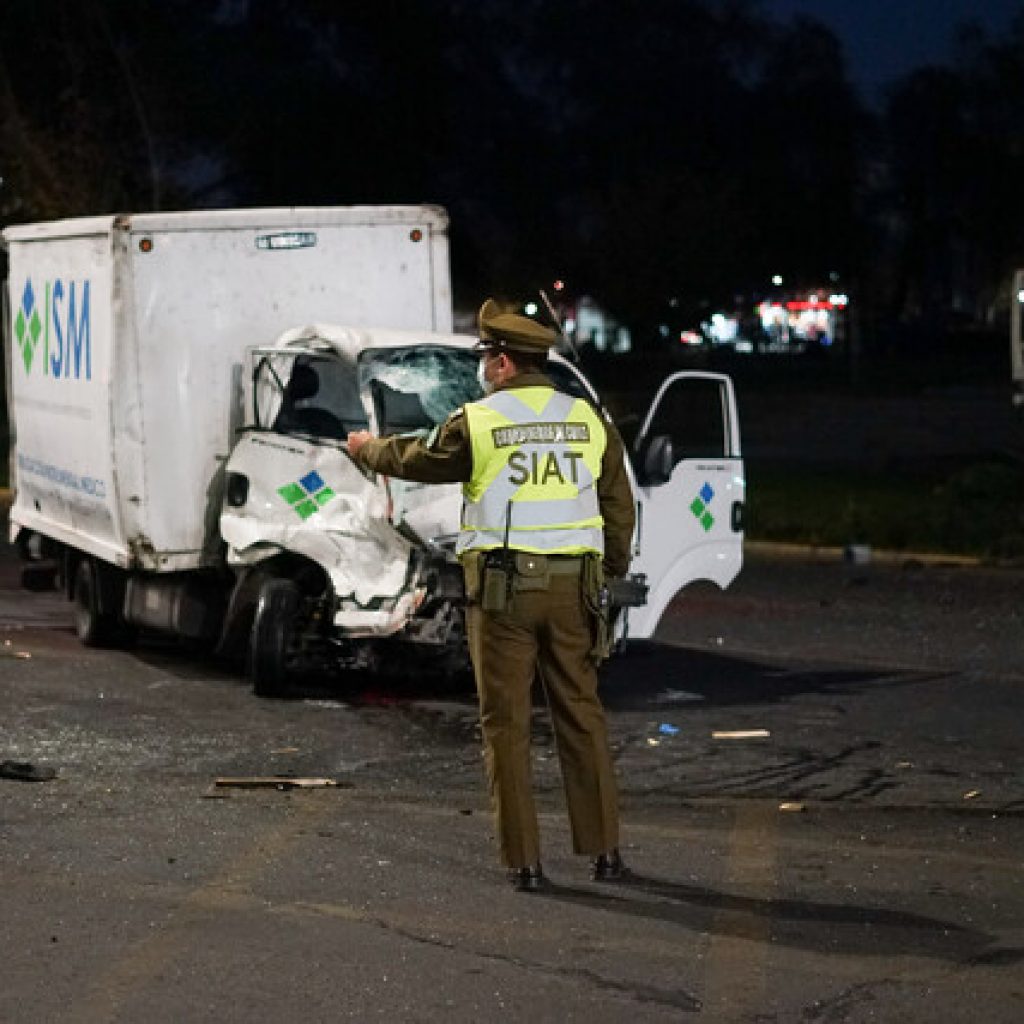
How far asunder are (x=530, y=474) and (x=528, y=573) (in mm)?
308

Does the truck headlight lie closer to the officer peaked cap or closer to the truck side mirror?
the truck side mirror

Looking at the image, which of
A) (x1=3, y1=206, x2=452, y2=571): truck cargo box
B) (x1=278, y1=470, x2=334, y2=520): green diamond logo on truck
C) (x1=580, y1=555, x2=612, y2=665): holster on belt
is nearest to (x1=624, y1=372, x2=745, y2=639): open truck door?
(x1=278, y1=470, x2=334, y2=520): green diamond logo on truck

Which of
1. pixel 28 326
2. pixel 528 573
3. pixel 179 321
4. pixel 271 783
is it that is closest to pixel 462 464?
pixel 528 573

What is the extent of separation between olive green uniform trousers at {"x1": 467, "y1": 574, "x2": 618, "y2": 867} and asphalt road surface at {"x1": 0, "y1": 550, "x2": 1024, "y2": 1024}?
202 millimetres

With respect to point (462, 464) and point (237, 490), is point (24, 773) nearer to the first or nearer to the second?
point (462, 464)

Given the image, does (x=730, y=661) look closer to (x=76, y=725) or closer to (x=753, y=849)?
(x=76, y=725)

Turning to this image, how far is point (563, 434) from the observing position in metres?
7.93

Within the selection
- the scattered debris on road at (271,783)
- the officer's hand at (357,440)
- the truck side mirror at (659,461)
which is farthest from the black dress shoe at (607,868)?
the truck side mirror at (659,461)

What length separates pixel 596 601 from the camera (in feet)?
26.2

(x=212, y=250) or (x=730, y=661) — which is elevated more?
(x=212, y=250)

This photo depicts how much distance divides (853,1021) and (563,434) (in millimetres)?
2336

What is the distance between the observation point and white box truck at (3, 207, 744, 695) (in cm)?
1243

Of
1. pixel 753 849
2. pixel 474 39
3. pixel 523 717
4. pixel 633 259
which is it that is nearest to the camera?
pixel 523 717

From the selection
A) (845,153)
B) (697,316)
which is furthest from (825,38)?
(697,316)
